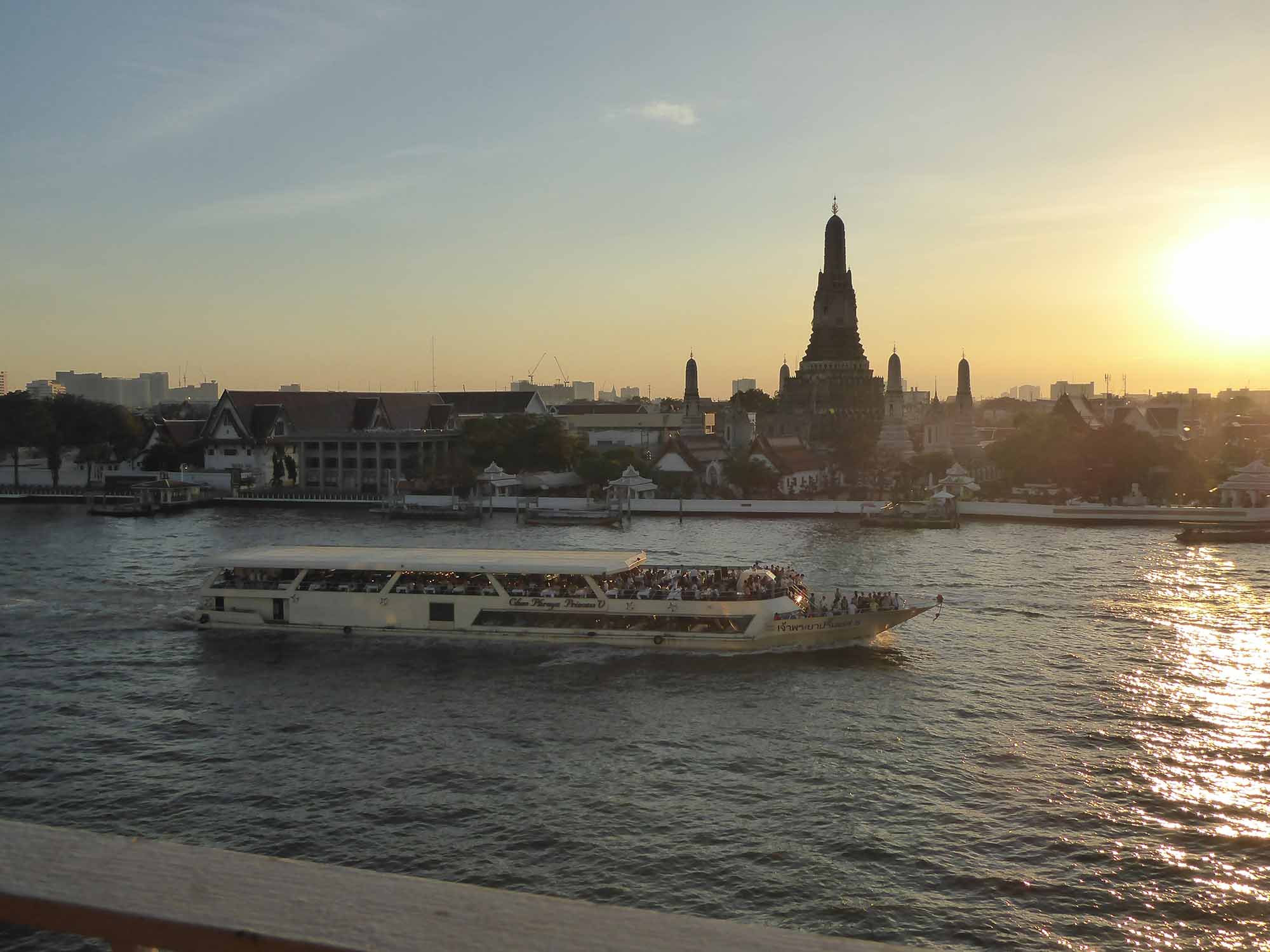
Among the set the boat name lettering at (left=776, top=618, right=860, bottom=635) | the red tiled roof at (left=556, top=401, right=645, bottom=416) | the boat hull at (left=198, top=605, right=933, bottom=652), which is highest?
the red tiled roof at (left=556, top=401, right=645, bottom=416)

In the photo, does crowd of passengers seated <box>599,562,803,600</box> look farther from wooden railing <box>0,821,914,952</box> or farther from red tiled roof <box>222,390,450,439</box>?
red tiled roof <box>222,390,450,439</box>

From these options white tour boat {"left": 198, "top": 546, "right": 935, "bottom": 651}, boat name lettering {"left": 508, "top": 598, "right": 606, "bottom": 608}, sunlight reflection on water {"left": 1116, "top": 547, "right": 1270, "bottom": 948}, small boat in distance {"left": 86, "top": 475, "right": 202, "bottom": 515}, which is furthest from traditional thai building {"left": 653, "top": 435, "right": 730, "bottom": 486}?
boat name lettering {"left": 508, "top": 598, "right": 606, "bottom": 608}

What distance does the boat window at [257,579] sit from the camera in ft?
116

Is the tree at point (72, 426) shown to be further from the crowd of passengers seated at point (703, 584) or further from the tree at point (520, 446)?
the crowd of passengers seated at point (703, 584)

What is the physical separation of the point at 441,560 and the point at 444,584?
0.74m

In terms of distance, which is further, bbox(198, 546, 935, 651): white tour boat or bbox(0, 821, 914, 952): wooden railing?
bbox(198, 546, 935, 651): white tour boat

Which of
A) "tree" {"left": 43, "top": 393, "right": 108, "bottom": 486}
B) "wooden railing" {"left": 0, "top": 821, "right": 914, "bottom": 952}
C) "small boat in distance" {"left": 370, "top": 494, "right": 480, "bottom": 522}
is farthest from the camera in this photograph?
"tree" {"left": 43, "top": 393, "right": 108, "bottom": 486}

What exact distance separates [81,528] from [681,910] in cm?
6240

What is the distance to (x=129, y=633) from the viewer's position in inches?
1372

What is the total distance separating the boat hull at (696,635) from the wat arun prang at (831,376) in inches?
2855

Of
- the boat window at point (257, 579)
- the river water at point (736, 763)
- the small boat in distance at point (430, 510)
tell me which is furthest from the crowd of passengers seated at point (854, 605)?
the small boat in distance at point (430, 510)

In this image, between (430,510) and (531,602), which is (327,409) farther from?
(531,602)

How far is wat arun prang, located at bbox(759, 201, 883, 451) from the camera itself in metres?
109

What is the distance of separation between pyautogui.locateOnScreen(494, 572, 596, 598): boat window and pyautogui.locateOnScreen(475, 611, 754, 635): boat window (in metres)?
0.57
